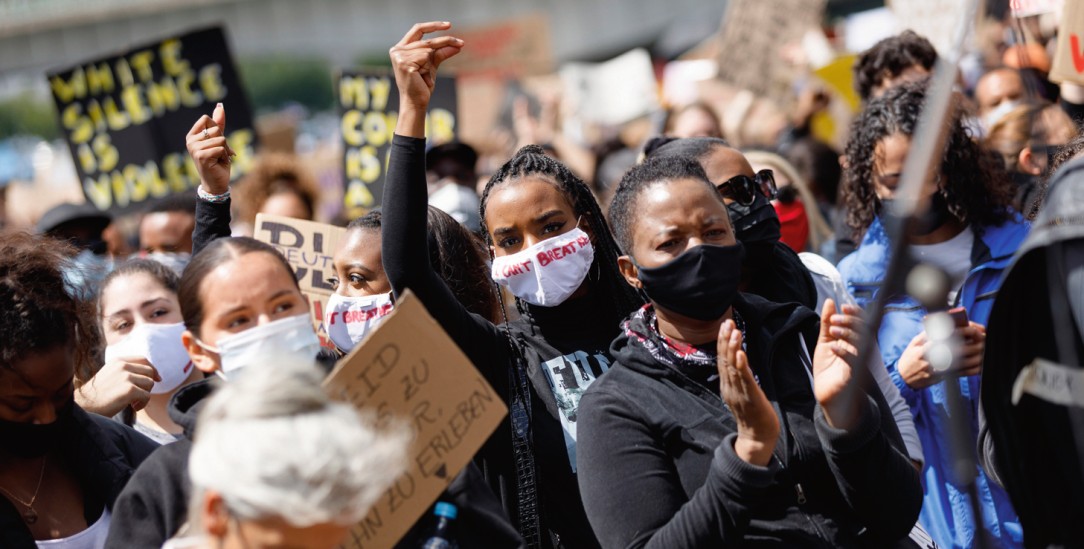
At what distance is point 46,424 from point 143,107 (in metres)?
5.29

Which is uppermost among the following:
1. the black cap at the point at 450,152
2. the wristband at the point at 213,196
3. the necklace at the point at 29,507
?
the wristband at the point at 213,196

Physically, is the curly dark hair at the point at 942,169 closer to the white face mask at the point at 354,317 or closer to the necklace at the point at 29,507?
the white face mask at the point at 354,317

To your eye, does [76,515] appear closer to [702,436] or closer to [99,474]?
[99,474]

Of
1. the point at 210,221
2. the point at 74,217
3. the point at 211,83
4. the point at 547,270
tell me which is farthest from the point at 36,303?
the point at 211,83

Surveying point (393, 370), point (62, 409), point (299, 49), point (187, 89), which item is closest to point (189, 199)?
point (187, 89)

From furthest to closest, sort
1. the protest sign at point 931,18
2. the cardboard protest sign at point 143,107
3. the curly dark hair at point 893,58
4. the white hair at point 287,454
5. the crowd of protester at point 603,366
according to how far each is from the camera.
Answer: the cardboard protest sign at point 143,107 < the protest sign at point 931,18 < the curly dark hair at point 893,58 < the crowd of protester at point 603,366 < the white hair at point 287,454

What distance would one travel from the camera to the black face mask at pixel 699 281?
3.29 metres

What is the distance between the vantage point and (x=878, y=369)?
3678 mm

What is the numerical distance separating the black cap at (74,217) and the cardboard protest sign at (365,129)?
4.99 feet

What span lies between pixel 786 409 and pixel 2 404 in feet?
6.43

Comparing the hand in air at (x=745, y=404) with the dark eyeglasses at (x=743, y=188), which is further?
the dark eyeglasses at (x=743, y=188)

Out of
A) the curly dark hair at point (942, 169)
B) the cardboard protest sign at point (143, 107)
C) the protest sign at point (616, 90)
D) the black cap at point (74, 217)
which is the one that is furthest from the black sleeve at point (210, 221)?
the protest sign at point (616, 90)

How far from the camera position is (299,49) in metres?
50.9

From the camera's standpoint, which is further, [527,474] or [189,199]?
[189,199]
